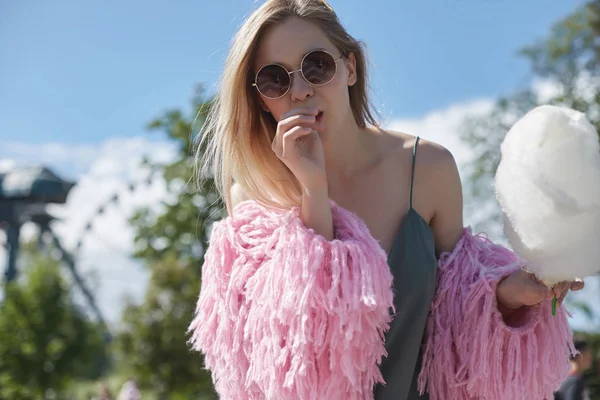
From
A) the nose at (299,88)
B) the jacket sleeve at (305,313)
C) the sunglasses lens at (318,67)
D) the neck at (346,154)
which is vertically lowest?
the jacket sleeve at (305,313)

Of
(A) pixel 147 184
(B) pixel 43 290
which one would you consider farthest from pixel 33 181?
(A) pixel 147 184

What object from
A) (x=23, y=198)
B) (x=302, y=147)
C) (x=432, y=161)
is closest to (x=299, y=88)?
(x=302, y=147)

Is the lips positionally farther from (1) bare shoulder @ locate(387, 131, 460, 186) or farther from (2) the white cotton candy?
(2) the white cotton candy

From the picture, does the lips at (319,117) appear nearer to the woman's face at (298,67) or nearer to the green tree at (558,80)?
the woman's face at (298,67)

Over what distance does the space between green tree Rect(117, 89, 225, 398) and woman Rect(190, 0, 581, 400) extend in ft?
47.8

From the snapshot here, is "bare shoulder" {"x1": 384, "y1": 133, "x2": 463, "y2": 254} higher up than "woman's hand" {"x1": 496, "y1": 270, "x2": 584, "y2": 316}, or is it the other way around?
"bare shoulder" {"x1": 384, "y1": 133, "x2": 463, "y2": 254}

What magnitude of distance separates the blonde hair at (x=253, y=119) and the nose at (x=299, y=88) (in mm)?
182

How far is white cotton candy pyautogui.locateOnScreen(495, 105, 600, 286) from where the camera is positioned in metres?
1.53

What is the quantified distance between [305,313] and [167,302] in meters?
16.2

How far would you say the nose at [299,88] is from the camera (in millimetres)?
1843

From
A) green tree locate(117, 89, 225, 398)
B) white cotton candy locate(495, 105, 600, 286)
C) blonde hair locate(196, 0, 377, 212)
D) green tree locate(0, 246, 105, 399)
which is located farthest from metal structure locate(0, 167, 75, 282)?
white cotton candy locate(495, 105, 600, 286)

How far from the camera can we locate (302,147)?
177 centimetres

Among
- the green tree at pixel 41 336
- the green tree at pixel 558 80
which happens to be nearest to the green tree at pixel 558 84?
the green tree at pixel 558 80

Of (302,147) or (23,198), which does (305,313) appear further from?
(23,198)
